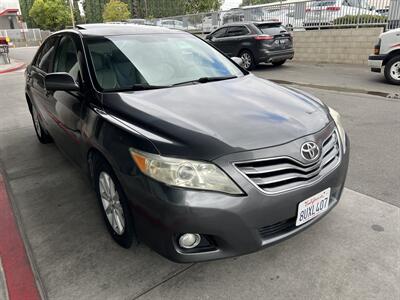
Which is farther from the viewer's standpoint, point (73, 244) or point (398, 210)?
point (398, 210)

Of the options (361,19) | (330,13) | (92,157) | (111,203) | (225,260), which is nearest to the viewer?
(225,260)

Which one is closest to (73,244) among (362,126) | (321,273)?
(321,273)

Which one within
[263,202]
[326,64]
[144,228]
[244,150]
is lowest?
[326,64]

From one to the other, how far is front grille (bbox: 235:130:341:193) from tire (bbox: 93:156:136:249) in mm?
836

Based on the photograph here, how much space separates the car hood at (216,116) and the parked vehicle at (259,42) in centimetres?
859

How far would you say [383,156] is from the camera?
4.05 meters

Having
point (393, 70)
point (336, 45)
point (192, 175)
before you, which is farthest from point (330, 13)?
point (192, 175)

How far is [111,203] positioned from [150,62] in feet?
4.23

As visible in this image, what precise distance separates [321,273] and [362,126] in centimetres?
353

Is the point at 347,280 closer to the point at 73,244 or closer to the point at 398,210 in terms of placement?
the point at 398,210

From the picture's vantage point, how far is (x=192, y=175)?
193 cm

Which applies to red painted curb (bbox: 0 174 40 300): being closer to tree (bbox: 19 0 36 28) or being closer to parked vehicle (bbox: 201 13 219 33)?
parked vehicle (bbox: 201 13 219 33)

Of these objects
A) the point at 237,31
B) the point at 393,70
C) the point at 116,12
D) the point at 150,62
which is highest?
the point at 116,12

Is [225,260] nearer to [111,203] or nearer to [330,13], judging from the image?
[111,203]
